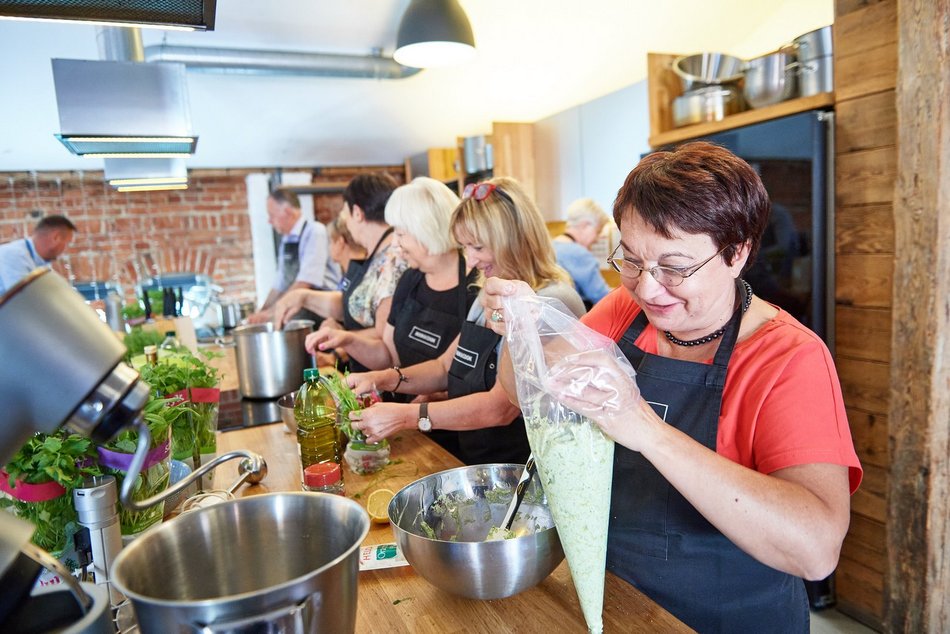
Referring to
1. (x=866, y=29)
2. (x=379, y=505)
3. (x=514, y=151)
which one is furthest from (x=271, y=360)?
(x=514, y=151)

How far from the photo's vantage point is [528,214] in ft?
6.70

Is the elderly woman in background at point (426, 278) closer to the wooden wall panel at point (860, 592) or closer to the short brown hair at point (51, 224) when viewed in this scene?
the wooden wall panel at point (860, 592)

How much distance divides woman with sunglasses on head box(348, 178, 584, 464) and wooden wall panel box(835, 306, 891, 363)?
4.06ft

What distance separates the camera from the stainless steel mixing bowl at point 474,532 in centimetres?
102

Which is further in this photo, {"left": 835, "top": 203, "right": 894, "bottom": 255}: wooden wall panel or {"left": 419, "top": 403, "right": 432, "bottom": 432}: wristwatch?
{"left": 835, "top": 203, "right": 894, "bottom": 255}: wooden wall panel

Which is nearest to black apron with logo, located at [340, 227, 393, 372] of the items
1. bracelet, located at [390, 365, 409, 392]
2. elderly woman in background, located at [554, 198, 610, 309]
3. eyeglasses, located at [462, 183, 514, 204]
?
bracelet, located at [390, 365, 409, 392]

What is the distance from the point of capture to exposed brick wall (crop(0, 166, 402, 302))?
6.28 m

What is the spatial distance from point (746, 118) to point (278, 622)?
109 inches

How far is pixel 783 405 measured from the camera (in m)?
1.08

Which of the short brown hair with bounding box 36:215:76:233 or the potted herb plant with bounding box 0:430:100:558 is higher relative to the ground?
the short brown hair with bounding box 36:215:76:233

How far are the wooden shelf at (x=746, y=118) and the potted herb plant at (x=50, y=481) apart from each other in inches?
106

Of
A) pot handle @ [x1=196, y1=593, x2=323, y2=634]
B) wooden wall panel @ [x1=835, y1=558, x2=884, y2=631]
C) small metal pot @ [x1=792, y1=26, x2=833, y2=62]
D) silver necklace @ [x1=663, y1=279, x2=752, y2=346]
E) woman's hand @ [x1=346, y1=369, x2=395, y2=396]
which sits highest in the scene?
small metal pot @ [x1=792, y1=26, x2=833, y2=62]

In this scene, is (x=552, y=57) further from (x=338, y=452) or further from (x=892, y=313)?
(x=338, y=452)

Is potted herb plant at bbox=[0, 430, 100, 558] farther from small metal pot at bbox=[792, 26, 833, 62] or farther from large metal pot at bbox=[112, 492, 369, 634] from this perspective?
small metal pot at bbox=[792, 26, 833, 62]
